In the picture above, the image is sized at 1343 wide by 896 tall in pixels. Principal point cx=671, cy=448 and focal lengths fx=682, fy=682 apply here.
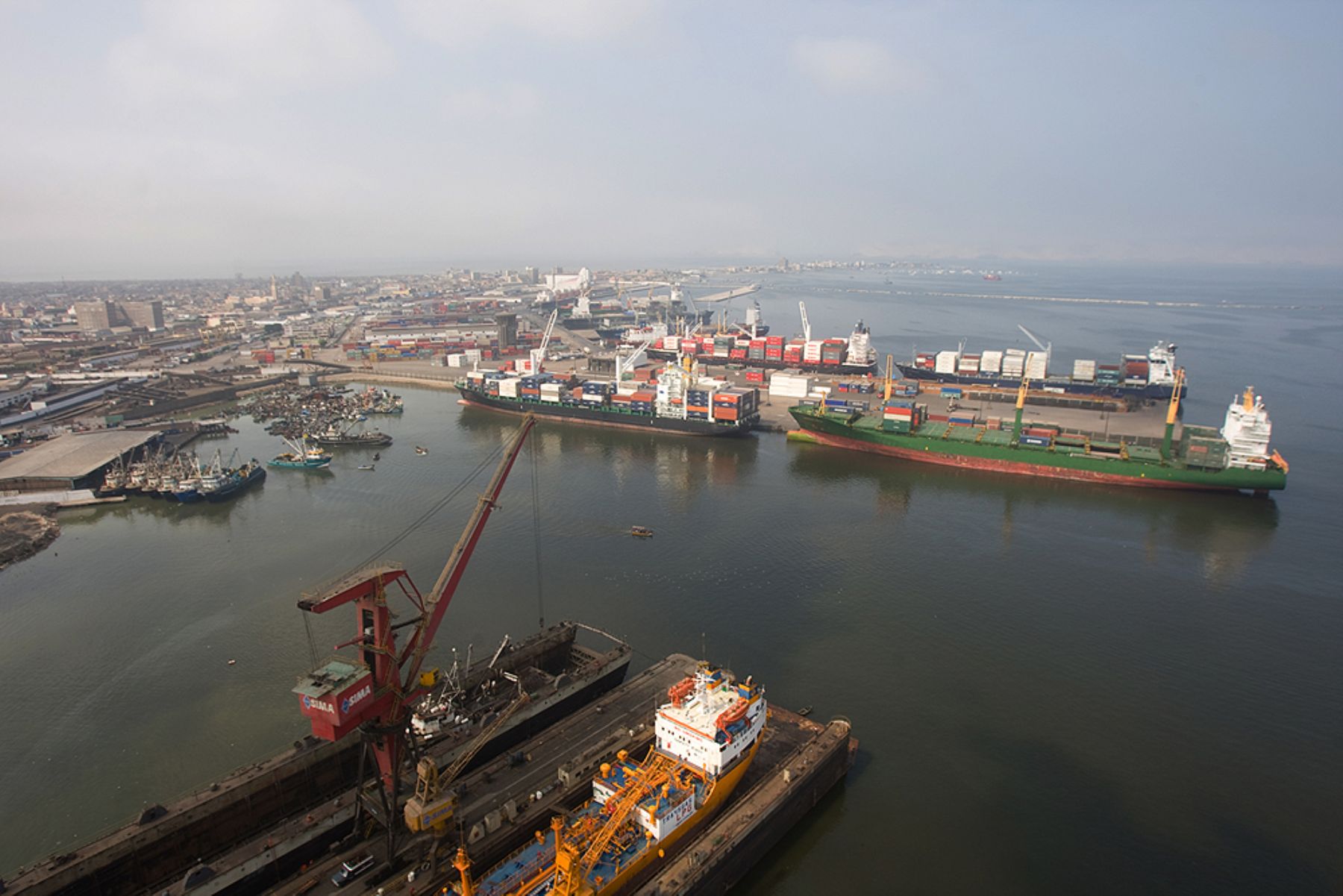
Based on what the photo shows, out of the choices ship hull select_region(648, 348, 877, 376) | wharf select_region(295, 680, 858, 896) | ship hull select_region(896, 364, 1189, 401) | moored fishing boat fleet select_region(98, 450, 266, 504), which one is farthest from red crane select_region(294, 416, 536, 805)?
ship hull select_region(648, 348, 877, 376)

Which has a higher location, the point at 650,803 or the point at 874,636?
the point at 650,803

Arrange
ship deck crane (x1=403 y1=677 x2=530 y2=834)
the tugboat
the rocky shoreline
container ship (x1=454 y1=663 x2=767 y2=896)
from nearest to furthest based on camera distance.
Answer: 1. container ship (x1=454 y1=663 x2=767 y2=896)
2. ship deck crane (x1=403 y1=677 x2=530 y2=834)
3. the rocky shoreline
4. the tugboat

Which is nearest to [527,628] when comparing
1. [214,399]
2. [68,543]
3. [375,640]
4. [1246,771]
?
[375,640]

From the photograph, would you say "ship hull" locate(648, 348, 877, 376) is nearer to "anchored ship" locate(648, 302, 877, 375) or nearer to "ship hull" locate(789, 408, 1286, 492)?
"anchored ship" locate(648, 302, 877, 375)

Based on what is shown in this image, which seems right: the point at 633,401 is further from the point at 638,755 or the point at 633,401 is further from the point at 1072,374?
the point at 1072,374

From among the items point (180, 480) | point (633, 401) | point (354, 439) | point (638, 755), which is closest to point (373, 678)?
point (638, 755)


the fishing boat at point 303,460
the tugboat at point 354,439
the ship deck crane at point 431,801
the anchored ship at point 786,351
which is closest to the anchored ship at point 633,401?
the tugboat at point 354,439
